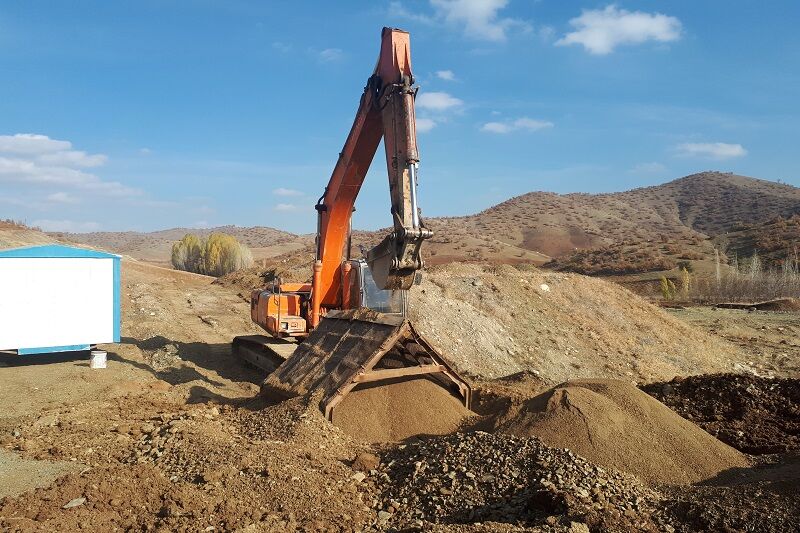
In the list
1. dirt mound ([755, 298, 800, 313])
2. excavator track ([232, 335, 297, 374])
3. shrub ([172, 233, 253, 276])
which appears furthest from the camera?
shrub ([172, 233, 253, 276])

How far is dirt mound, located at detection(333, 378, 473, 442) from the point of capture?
739cm

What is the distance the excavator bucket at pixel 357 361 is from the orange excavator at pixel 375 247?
723mm

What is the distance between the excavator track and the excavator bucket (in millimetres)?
1845

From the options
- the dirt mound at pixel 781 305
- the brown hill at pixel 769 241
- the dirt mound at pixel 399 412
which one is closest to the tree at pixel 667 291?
the dirt mound at pixel 781 305

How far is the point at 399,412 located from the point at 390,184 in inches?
117

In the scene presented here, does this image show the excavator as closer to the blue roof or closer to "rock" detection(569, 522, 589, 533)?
the blue roof

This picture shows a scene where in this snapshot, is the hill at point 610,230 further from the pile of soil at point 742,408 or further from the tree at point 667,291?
the pile of soil at point 742,408

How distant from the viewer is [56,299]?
1142 centimetres

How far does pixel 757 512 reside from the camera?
4.14 meters

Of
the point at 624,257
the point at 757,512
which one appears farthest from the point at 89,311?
the point at 624,257

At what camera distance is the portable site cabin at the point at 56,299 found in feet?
36.2

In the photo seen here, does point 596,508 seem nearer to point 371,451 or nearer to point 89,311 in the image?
point 371,451

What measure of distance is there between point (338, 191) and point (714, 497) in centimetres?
747

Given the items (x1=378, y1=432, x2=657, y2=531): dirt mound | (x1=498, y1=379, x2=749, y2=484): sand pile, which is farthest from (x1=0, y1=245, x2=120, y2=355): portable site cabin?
(x1=498, y1=379, x2=749, y2=484): sand pile
